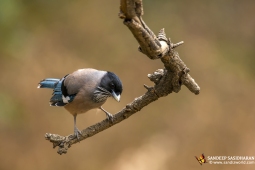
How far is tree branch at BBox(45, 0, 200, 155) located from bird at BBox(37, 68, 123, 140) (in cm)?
27

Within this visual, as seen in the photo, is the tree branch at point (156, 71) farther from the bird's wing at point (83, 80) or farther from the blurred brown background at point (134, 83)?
the blurred brown background at point (134, 83)

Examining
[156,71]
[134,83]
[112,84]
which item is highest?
[134,83]

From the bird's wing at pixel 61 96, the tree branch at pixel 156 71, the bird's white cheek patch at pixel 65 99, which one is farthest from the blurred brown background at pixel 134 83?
the tree branch at pixel 156 71

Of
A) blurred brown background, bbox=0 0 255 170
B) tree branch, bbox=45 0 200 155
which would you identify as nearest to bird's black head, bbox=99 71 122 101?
tree branch, bbox=45 0 200 155

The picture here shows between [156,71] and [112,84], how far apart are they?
0.47m

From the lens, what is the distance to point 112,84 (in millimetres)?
2262

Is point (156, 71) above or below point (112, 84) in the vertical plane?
below

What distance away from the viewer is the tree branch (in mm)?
1335

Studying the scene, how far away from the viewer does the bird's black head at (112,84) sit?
2.25m

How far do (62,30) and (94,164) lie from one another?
5.79 ft

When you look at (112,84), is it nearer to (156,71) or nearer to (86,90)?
(86,90)

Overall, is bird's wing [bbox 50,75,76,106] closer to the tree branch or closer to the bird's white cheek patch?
the bird's white cheek patch

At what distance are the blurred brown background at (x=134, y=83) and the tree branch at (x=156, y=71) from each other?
2.12 meters

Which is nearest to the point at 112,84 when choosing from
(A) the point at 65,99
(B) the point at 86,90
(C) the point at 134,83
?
(B) the point at 86,90
